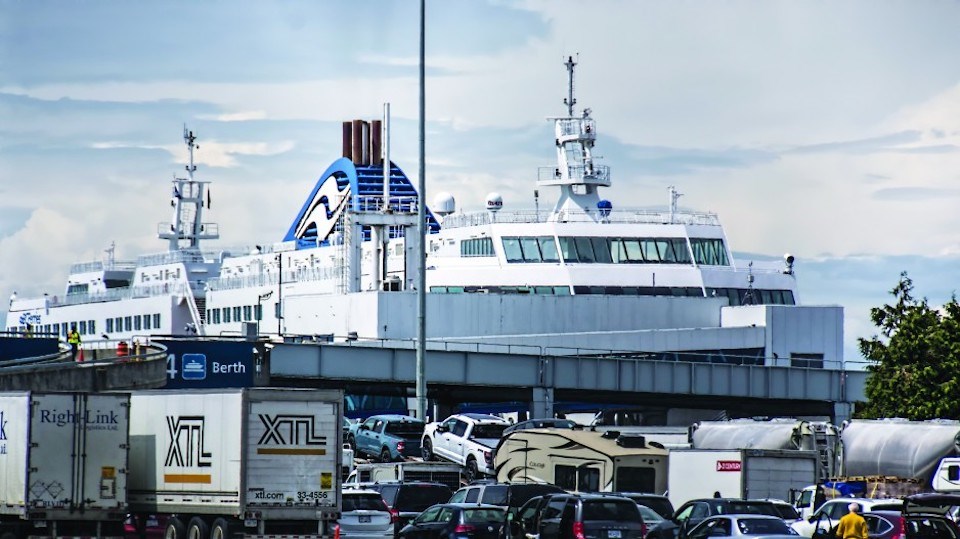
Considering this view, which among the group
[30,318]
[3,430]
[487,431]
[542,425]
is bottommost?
[487,431]

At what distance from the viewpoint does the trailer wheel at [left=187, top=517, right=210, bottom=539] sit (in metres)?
32.6

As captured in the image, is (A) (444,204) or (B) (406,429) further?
(A) (444,204)

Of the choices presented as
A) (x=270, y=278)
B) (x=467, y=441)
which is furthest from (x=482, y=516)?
(x=270, y=278)

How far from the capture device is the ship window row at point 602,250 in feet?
289

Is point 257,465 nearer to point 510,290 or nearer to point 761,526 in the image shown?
point 761,526

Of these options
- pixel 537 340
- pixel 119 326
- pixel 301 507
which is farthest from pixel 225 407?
pixel 119 326

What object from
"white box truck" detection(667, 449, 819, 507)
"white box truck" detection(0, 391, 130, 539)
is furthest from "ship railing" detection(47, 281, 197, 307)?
"white box truck" detection(0, 391, 130, 539)

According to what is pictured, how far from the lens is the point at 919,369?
196 ft

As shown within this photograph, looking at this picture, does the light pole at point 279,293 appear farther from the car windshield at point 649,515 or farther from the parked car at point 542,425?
the car windshield at point 649,515

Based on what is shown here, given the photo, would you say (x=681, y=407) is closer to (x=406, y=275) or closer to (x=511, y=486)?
(x=406, y=275)

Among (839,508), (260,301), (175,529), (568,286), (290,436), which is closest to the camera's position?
(290,436)

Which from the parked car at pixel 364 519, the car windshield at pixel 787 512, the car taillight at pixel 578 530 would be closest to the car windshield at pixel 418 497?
the parked car at pixel 364 519

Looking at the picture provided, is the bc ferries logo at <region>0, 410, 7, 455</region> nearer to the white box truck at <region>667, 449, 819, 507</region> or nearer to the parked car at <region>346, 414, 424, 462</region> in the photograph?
the white box truck at <region>667, 449, 819, 507</region>

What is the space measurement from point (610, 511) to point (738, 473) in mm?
11030
